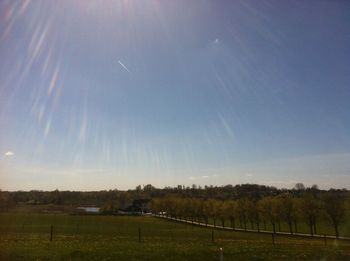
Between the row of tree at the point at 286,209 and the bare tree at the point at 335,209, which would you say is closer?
the bare tree at the point at 335,209

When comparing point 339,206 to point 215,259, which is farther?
point 339,206

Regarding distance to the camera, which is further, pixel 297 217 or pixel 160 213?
pixel 160 213

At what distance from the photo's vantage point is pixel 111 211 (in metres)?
195

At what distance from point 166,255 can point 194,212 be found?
11932 centimetres

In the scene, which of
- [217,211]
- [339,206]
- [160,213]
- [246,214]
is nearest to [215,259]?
[339,206]

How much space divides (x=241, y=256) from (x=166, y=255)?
14.8 ft

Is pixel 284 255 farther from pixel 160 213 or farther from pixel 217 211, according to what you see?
pixel 160 213

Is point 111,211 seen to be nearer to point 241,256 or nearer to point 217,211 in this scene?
point 217,211

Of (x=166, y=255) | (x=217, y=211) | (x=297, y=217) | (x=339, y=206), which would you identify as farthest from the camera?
(x=217, y=211)

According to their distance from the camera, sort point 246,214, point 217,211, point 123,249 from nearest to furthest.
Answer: point 123,249 → point 246,214 → point 217,211

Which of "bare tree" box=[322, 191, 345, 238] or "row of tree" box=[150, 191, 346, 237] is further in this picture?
"row of tree" box=[150, 191, 346, 237]

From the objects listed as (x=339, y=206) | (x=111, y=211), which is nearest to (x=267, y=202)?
(x=339, y=206)

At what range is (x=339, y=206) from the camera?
7962 centimetres

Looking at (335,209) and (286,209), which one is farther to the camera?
(286,209)
